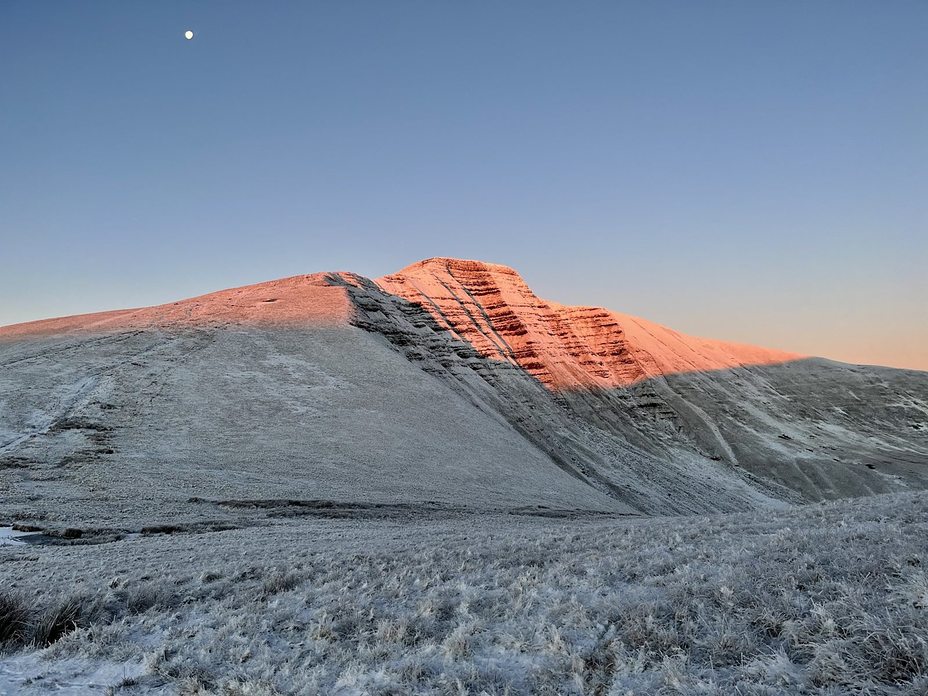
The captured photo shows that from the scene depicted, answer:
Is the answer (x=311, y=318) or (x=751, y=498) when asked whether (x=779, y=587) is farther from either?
(x=751, y=498)

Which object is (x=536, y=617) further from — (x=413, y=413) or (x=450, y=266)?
(x=450, y=266)

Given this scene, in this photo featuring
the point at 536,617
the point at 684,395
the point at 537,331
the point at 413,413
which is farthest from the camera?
the point at 684,395

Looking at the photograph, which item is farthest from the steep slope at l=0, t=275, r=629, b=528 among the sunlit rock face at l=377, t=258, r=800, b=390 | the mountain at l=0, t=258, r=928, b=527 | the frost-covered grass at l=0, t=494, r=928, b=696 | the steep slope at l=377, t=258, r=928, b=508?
the sunlit rock face at l=377, t=258, r=800, b=390

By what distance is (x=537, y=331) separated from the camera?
60281mm

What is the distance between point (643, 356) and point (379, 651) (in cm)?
6399

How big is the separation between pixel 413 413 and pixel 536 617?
25169 millimetres

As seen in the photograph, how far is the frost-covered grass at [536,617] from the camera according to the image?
13.6 ft

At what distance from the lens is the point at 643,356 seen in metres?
65.4

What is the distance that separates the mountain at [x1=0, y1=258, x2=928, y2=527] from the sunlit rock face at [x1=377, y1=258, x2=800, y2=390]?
261 millimetres

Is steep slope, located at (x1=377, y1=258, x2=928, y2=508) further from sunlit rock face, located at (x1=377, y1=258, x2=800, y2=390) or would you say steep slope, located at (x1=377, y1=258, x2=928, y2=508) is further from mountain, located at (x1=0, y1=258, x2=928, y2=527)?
mountain, located at (x1=0, y1=258, x2=928, y2=527)

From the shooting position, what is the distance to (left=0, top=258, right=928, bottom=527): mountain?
2016cm

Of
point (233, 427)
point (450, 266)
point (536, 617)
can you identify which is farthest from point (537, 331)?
point (536, 617)

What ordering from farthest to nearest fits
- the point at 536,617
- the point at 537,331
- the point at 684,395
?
the point at 684,395 < the point at 537,331 < the point at 536,617

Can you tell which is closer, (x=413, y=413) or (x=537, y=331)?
(x=413, y=413)
